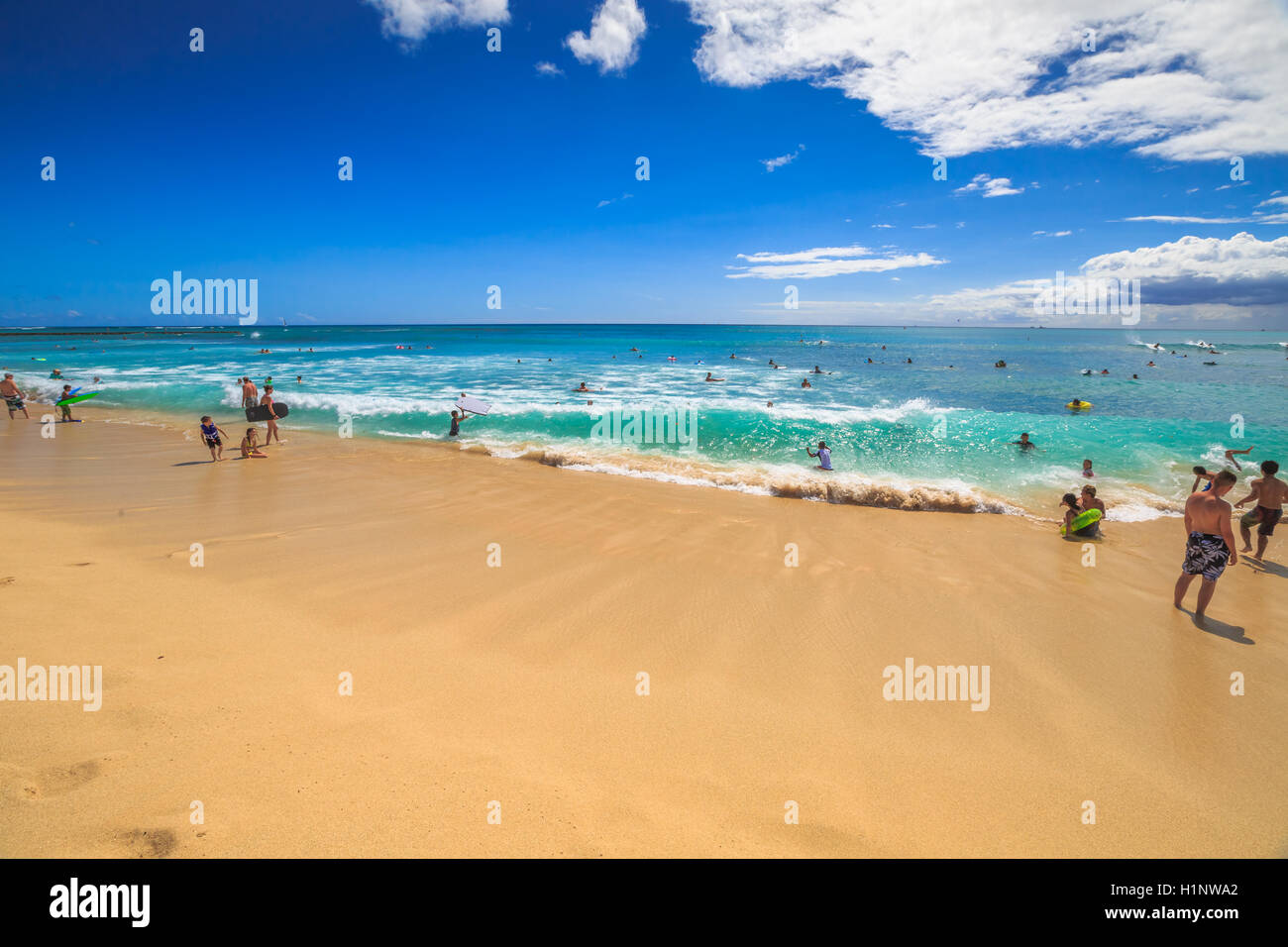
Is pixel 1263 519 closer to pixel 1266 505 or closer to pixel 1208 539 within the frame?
pixel 1266 505

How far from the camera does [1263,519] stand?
9492mm

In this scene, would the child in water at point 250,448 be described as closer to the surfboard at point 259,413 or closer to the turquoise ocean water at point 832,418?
the surfboard at point 259,413

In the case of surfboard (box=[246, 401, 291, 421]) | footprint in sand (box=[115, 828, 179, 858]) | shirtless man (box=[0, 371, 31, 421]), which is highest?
shirtless man (box=[0, 371, 31, 421])

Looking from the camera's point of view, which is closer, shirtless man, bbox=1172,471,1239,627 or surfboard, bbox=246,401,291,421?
shirtless man, bbox=1172,471,1239,627

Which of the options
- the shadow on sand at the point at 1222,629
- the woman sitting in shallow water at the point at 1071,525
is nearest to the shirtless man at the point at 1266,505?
the woman sitting in shallow water at the point at 1071,525

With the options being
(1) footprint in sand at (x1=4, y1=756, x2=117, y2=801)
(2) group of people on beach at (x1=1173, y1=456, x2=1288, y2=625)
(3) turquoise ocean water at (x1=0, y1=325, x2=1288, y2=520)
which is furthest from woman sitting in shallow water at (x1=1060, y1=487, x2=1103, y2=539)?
(1) footprint in sand at (x1=4, y1=756, x2=117, y2=801)

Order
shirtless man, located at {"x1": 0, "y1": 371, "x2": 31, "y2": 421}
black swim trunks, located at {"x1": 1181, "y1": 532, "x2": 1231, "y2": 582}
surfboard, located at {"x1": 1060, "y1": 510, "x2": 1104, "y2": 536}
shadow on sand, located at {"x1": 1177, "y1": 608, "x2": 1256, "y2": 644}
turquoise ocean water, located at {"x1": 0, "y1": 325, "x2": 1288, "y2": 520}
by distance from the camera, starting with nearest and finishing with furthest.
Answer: shadow on sand, located at {"x1": 1177, "y1": 608, "x2": 1256, "y2": 644}
black swim trunks, located at {"x1": 1181, "y1": 532, "x2": 1231, "y2": 582}
surfboard, located at {"x1": 1060, "y1": 510, "x2": 1104, "y2": 536}
turquoise ocean water, located at {"x1": 0, "y1": 325, "x2": 1288, "y2": 520}
shirtless man, located at {"x1": 0, "y1": 371, "x2": 31, "y2": 421}

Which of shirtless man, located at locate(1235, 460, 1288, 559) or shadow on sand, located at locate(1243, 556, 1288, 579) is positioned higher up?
shirtless man, located at locate(1235, 460, 1288, 559)

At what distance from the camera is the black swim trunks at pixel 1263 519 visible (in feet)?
30.7

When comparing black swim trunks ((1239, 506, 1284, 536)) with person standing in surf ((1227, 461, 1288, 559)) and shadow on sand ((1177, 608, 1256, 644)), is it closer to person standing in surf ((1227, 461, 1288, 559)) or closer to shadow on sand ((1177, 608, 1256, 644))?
person standing in surf ((1227, 461, 1288, 559))

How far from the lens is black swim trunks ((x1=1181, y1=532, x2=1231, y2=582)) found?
6750 mm

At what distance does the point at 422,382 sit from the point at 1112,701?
1499 inches

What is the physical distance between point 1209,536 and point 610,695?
322 inches

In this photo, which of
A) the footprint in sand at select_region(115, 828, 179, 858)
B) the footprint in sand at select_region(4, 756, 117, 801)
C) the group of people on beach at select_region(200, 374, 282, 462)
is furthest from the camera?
the group of people on beach at select_region(200, 374, 282, 462)
